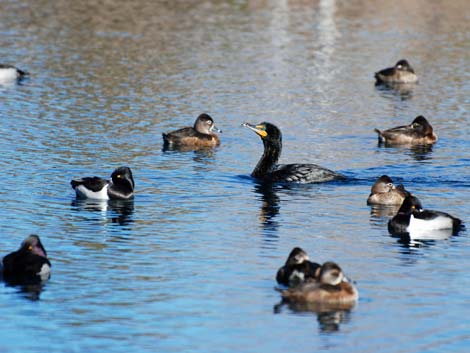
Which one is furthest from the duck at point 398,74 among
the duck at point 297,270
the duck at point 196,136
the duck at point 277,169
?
the duck at point 297,270

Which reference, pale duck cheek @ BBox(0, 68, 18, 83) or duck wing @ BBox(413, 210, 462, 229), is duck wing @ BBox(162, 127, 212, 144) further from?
pale duck cheek @ BBox(0, 68, 18, 83)

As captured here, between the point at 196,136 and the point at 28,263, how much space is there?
44.0ft

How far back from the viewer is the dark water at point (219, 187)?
15.1 m

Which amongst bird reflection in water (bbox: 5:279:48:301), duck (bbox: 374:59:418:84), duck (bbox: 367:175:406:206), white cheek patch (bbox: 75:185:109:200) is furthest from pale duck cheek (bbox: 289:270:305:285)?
duck (bbox: 374:59:418:84)

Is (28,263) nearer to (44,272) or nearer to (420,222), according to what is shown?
(44,272)

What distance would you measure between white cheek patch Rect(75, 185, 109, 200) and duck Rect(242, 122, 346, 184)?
3940 millimetres

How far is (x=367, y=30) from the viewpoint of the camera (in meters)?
56.3

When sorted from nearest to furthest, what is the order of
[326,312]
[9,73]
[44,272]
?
[326,312] < [44,272] < [9,73]

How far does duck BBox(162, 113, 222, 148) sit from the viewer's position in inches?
1172

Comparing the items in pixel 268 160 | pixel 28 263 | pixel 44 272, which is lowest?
pixel 44 272

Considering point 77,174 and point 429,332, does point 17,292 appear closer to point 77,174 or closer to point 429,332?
point 429,332

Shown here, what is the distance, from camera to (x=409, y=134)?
30.8 m

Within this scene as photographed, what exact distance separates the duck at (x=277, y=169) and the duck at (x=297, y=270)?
828 cm

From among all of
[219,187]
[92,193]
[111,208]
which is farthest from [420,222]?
[92,193]
